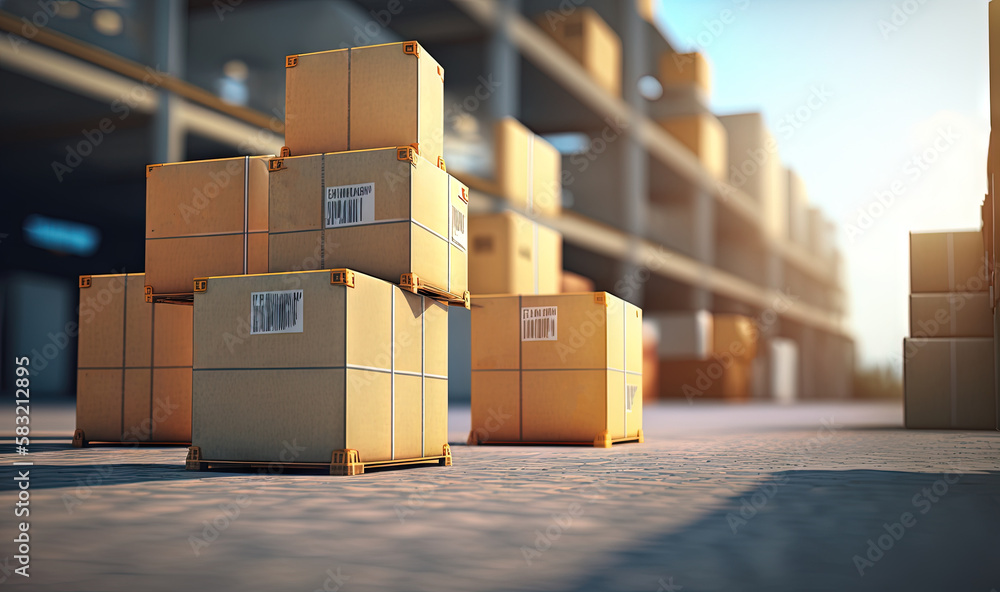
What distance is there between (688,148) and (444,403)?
22803 mm

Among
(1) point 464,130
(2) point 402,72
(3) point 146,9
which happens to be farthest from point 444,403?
(1) point 464,130

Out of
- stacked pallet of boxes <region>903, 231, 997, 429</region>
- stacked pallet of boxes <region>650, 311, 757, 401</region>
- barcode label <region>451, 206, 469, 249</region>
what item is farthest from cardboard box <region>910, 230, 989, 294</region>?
stacked pallet of boxes <region>650, 311, 757, 401</region>

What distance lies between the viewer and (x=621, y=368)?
8.09m

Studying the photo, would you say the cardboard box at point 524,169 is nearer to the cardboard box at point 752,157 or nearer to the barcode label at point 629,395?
the barcode label at point 629,395

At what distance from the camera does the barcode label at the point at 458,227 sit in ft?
20.3

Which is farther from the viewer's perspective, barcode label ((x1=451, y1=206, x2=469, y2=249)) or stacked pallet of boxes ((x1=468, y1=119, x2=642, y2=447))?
stacked pallet of boxes ((x1=468, y1=119, x2=642, y2=447))

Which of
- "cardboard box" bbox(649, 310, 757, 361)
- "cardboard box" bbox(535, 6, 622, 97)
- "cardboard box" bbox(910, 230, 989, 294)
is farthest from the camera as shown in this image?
"cardboard box" bbox(649, 310, 757, 361)

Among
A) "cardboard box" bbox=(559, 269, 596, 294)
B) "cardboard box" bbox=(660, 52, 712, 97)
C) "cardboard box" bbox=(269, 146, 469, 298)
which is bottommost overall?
"cardboard box" bbox=(269, 146, 469, 298)

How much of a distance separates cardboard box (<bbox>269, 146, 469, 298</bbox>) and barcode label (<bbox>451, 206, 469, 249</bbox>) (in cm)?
31

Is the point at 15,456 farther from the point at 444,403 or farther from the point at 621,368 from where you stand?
the point at 621,368

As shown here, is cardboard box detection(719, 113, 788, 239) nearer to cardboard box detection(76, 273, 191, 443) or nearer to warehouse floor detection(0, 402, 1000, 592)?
cardboard box detection(76, 273, 191, 443)

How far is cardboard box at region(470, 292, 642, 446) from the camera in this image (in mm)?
7656

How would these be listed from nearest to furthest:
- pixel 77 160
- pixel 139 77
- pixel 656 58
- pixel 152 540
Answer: pixel 152 540 < pixel 139 77 < pixel 77 160 < pixel 656 58

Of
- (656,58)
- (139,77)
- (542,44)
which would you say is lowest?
(139,77)
